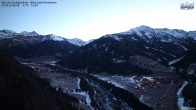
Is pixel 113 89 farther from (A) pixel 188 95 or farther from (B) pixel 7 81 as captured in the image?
(B) pixel 7 81

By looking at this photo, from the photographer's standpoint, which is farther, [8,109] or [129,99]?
[129,99]

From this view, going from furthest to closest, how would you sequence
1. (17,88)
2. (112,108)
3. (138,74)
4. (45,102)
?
1. (138,74)
2. (112,108)
3. (45,102)
4. (17,88)

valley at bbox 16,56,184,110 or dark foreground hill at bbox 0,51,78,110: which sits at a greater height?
dark foreground hill at bbox 0,51,78,110

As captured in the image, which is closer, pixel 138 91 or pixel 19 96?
pixel 19 96

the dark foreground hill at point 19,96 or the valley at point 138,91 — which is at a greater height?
the dark foreground hill at point 19,96

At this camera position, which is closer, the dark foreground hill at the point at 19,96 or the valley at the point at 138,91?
the dark foreground hill at the point at 19,96

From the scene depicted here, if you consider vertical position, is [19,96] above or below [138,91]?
above

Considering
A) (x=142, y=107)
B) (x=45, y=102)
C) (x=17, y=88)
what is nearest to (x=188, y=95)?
(x=142, y=107)

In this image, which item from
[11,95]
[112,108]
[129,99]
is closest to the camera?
[11,95]

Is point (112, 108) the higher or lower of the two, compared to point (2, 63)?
lower

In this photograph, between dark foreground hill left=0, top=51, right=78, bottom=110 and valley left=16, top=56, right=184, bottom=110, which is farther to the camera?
valley left=16, top=56, right=184, bottom=110

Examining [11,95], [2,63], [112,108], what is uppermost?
[2,63]
